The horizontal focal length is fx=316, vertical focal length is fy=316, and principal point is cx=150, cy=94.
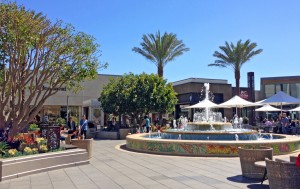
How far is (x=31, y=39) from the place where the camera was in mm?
10250

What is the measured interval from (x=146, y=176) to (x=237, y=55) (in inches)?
1189

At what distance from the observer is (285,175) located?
5.97 m

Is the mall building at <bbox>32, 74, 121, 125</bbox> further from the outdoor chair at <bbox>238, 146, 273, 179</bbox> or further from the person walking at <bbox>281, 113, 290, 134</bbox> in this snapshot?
the outdoor chair at <bbox>238, 146, 273, 179</bbox>

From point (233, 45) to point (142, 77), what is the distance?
16617 mm

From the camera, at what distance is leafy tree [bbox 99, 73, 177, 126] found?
2356 cm

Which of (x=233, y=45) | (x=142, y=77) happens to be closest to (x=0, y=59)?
(x=142, y=77)

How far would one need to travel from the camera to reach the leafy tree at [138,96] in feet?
77.3

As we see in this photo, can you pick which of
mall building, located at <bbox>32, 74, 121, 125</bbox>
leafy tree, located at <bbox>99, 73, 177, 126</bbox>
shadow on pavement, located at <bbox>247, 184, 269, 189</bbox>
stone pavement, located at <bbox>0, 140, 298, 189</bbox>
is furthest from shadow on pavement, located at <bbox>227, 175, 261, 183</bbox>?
mall building, located at <bbox>32, 74, 121, 125</bbox>

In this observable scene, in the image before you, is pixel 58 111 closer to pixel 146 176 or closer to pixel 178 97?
pixel 178 97

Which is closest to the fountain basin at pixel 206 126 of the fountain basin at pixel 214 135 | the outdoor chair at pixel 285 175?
the fountain basin at pixel 214 135

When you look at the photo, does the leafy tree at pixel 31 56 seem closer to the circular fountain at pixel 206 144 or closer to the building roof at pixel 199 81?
the circular fountain at pixel 206 144

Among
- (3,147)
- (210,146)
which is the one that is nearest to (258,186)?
(210,146)

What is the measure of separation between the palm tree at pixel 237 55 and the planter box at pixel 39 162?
2910 centimetres

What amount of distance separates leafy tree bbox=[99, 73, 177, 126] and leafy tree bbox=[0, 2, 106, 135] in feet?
36.4
